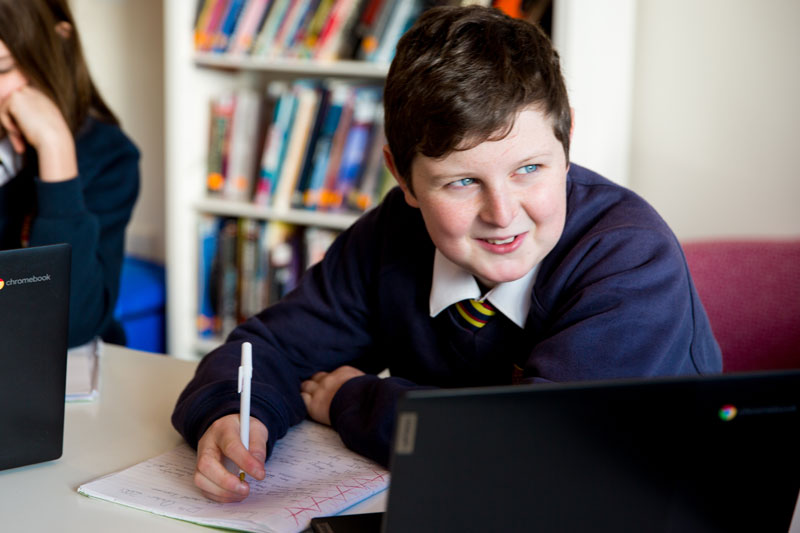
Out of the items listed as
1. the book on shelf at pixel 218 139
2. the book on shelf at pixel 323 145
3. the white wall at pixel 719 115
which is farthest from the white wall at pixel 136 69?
the white wall at pixel 719 115

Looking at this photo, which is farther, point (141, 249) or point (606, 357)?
point (141, 249)

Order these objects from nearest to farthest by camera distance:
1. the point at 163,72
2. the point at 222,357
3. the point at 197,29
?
1. the point at 222,357
2. the point at 197,29
3. the point at 163,72

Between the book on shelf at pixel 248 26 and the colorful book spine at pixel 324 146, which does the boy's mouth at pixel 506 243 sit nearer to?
the colorful book spine at pixel 324 146

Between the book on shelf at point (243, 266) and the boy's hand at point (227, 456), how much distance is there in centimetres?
150

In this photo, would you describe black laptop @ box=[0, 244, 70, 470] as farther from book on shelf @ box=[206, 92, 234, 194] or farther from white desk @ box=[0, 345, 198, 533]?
book on shelf @ box=[206, 92, 234, 194]

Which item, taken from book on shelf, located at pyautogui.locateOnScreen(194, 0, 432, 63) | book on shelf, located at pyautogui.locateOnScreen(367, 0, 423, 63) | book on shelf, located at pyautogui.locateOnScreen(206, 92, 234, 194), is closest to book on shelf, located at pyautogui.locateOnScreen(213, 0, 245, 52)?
book on shelf, located at pyautogui.locateOnScreen(194, 0, 432, 63)

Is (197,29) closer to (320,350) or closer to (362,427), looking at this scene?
(320,350)

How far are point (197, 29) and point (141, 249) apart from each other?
91cm

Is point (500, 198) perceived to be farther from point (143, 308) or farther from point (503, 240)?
point (143, 308)

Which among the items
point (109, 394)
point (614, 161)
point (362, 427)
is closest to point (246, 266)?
point (614, 161)

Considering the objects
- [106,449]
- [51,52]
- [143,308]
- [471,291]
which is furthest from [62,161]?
[143,308]

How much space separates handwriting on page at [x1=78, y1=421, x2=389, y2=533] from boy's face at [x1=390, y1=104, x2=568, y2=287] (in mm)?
267

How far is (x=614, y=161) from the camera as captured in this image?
81.5 inches

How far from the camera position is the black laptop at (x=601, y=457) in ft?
1.83
